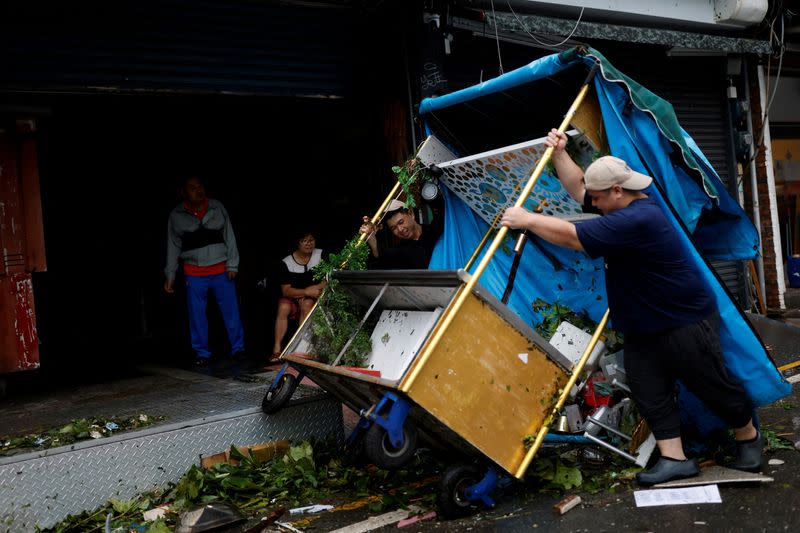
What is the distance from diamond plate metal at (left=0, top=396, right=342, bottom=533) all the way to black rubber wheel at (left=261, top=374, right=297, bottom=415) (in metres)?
0.11

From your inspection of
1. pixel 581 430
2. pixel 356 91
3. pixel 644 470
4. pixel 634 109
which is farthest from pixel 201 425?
pixel 356 91

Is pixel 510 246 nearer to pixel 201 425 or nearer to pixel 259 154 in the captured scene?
pixel 201 425

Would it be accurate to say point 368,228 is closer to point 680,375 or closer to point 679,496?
point 680,375

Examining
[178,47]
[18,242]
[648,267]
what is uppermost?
[178,47]

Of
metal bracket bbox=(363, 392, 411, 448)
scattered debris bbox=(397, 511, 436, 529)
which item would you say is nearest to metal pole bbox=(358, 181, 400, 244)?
metal bracket bbox=(363, 392, 411, 448)

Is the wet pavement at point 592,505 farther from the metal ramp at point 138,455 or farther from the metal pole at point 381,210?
the metal pole at point 381,210

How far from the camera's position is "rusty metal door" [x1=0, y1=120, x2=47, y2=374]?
19.9ft

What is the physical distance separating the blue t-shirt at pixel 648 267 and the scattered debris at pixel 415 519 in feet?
4.95

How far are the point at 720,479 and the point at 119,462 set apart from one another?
3461 millimetres

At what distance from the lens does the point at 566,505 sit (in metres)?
3.65

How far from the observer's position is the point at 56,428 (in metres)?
4.57

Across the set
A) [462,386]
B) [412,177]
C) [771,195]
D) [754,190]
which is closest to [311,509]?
[462,386]

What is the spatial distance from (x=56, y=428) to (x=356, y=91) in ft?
14.2

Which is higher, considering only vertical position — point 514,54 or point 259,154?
point 514,54
